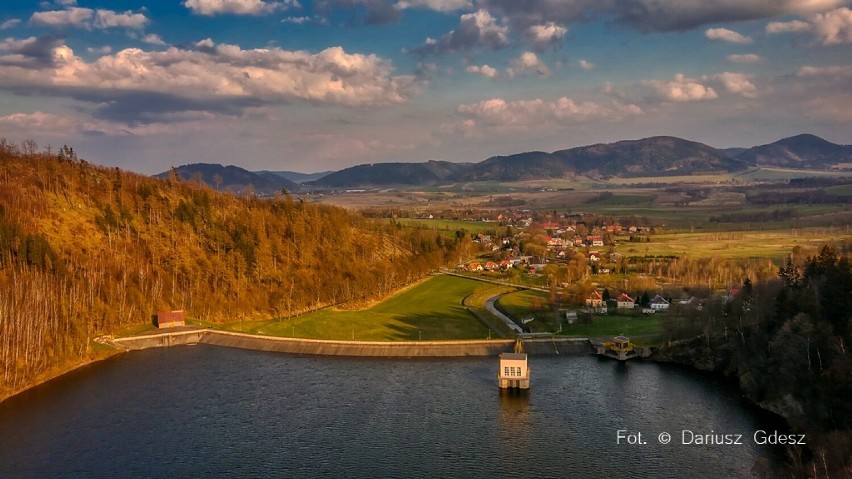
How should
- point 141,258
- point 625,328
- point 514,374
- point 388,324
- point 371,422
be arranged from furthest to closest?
point 141,258
point 388,324
point 625,328
point 514,374
point 371,422

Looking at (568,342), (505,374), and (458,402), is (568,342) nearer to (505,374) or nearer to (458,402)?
(505,374)

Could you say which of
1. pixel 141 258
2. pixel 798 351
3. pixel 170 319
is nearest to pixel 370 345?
pixel 170 319

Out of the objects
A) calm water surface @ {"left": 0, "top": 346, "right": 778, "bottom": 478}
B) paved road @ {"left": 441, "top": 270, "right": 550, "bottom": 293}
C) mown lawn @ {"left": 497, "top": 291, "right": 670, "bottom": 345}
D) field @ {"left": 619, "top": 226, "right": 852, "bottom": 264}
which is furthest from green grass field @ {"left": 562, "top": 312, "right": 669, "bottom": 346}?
field @ {"left": 619, "top": 226, "right": 852, "bottom": 264}

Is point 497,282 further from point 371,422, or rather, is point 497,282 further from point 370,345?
point 371,422

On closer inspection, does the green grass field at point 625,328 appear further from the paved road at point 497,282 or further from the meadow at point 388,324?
the paved road at point 497,282

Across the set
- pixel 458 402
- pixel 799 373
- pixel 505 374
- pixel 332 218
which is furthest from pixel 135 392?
pixel 332 218

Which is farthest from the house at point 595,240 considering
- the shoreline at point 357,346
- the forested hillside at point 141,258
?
the shoreline at point 357,346

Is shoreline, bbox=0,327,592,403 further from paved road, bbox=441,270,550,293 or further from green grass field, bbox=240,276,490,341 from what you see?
paved road, bbox=441,270,550,293
